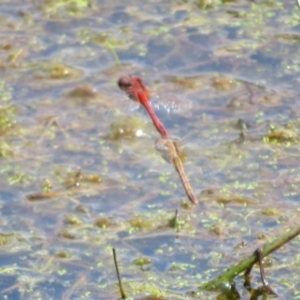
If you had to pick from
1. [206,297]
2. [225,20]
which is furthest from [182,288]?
[225,20]

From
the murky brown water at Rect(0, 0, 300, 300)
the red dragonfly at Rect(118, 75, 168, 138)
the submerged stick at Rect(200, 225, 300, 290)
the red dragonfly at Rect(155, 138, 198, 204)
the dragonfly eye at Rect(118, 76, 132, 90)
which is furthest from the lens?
the dragonfly eye at Rect(118, 76, 132, 90)

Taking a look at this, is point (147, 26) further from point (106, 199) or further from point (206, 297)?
point (206, 297)

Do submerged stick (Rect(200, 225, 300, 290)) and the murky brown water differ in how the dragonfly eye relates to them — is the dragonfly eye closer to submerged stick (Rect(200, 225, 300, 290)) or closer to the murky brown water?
the murky brown water

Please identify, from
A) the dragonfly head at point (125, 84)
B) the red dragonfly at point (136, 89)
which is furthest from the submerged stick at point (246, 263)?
the dragonfly head at point (125, 84)

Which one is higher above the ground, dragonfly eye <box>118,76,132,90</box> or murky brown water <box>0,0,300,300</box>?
dragonfly eye <box>118,76,132,90</box>

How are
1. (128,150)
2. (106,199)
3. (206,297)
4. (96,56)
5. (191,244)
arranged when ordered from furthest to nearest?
(96,56), (128,150), (106,199), (191,244), (206,297)

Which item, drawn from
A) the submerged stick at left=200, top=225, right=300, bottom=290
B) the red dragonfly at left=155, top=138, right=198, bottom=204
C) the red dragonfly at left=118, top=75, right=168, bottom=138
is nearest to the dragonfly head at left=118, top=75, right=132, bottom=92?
the red dragonfly at left=118, top=75, right=168, bottom=138

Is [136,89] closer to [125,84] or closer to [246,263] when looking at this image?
[125,84]
